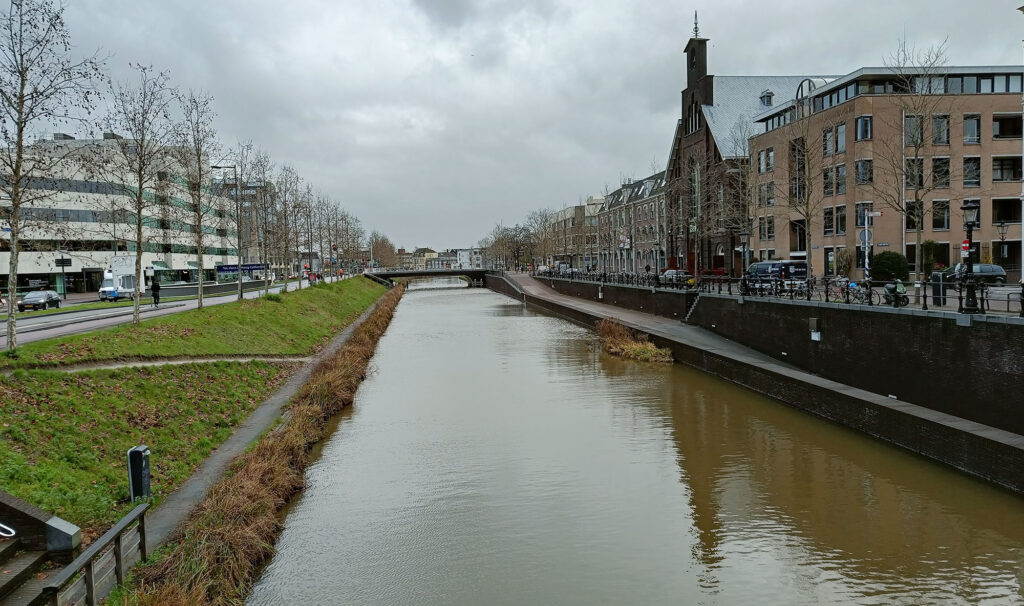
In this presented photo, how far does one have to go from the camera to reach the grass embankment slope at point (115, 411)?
32.4 feet

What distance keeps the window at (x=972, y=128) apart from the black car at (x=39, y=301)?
182ft

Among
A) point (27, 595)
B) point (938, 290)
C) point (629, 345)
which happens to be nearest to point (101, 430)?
point (27, 595)

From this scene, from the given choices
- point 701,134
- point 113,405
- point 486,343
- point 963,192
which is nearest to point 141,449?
point 113,405

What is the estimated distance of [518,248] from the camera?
480 ft

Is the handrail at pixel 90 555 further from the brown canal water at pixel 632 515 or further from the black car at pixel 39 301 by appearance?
the black car at pixel 39 301

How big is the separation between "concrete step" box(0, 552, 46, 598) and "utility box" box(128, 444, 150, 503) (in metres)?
2.13

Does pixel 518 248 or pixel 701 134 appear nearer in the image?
pixel 701 134

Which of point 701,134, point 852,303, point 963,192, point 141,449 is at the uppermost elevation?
point 701,134

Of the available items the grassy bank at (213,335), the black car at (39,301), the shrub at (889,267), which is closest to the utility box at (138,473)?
the grassy bank at (213,335)

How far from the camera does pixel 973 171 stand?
43031 millimetres

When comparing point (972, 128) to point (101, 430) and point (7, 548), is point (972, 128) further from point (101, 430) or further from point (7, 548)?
point (7, 548)

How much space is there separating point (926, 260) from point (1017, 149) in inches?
379

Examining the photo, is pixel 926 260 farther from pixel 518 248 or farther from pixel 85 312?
pixel 518 248

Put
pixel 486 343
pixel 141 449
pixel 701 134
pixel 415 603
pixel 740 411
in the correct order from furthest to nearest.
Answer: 1. pixel 701 134
2. pixel 486 343
3. pixel 740 411
4. pixel 141 449
5. pixel 415 603
